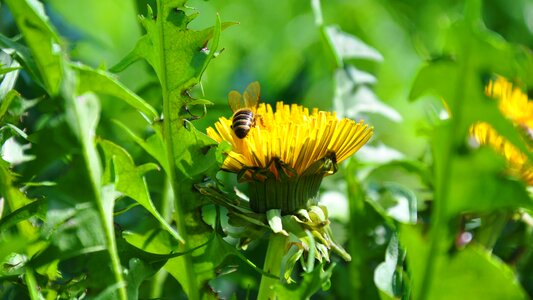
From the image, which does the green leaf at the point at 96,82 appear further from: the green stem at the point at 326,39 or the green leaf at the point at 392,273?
the green stem at the point at 326,39

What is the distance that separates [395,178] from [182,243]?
36.9 inches

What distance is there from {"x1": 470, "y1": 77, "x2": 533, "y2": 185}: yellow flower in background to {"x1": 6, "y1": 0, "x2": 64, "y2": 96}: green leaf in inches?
15.7

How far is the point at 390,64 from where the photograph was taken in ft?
6.23

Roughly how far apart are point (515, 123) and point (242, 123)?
33cm

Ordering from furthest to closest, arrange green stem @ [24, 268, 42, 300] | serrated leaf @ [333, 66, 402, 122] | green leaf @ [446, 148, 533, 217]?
serrated leaf @ [333, 66, 402, 122] < green stem @ [24, 268, 42, 300] < green leaf @ [446, 148, 533, 217]

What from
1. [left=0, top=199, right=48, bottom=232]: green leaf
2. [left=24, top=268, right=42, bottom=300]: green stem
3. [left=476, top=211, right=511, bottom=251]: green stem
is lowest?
[left=476, top=211, right=511, bottom=251]: green stem

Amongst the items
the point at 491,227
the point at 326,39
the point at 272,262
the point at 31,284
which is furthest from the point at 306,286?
the point at 326,39

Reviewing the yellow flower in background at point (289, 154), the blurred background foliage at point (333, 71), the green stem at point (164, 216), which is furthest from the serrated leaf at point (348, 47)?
the yellow flower in background at point (289, 154)

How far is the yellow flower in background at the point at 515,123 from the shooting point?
34.0 inches

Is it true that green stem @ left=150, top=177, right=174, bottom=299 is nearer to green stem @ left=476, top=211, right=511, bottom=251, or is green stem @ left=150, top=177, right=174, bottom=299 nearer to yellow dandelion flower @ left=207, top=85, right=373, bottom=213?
yellow dandelion flower @ left=207, top=85, right=373, bottom=213

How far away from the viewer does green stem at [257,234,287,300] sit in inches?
28.4

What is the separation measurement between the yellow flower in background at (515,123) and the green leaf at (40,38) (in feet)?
1.31

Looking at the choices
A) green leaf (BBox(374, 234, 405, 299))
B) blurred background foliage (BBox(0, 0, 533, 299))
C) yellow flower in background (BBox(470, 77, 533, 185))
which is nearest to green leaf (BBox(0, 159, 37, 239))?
blurred background foliage (BBox(0, 0, 533, 299))

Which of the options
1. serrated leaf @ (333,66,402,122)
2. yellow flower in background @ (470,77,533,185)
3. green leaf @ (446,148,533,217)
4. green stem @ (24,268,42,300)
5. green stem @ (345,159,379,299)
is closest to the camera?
green leaf @ (446,148,533,217)
